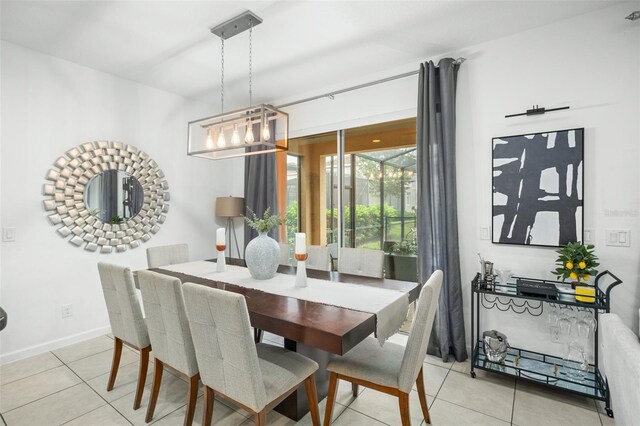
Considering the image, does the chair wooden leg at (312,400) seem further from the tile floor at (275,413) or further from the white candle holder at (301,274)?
the white candle holder at (301,274)

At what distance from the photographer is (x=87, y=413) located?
84.4 inches

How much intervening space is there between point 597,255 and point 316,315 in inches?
87.5

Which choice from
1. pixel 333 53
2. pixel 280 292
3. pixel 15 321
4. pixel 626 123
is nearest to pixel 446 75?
pixel 333 53

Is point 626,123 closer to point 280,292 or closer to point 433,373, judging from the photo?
point 433,373

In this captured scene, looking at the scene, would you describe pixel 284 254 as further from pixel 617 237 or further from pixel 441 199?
pixel 617 237

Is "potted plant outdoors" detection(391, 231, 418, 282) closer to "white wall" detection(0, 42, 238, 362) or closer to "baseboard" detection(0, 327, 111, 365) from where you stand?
"white wall" detection(0, 42, 238, 362)

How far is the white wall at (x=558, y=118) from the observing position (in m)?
2.35

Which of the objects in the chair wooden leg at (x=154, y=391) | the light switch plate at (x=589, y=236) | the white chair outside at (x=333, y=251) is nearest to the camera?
the chair wooden leg at (x=154, y=391)

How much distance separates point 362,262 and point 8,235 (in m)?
3.15

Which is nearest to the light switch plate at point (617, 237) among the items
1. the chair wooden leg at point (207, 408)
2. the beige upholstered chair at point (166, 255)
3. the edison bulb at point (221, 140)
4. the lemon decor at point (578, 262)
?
the lemon decor at point (578, 262)

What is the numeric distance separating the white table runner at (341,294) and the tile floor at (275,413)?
2.27 feet

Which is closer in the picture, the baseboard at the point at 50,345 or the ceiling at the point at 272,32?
the ceiling at the point at 272,32

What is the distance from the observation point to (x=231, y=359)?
61.2 inches

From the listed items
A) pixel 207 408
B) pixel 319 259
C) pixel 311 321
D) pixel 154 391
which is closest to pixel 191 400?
pixel 207 408
